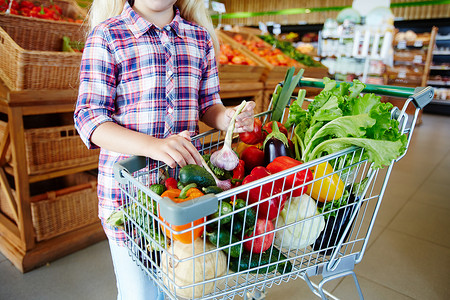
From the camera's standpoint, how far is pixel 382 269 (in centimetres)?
202

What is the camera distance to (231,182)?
0.84 metres

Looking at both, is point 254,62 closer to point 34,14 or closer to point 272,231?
point 34,14

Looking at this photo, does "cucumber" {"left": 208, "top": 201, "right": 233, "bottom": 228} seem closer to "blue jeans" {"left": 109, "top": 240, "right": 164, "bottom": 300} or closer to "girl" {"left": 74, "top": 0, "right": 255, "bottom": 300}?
"girl" {"left": 74, "top": 0, "right": 255, "bottom": 300}

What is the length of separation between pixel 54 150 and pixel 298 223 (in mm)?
1585

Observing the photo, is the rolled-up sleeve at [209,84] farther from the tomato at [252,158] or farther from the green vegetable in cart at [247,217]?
the green vegetable in cart at [247,217]

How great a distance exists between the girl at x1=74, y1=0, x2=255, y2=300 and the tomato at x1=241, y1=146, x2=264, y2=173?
7 centimetres

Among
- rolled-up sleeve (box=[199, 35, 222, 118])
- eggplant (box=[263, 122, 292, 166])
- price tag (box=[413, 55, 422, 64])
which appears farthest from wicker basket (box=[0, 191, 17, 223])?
price tag (box=[413, 55, 422, 64])

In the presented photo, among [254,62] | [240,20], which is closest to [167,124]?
[254,62]

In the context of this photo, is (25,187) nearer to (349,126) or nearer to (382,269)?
(349,126)

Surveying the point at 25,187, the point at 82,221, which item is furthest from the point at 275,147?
the point at 82,221

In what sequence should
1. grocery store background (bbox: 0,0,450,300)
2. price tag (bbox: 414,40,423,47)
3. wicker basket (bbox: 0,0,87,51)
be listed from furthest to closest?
price tag (bbox: 414,40,423,47) < wicker basket (bbox: 0,0,87,51) < grocery store background (bbox: 0,0,450,300)

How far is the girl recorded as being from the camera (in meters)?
0.92

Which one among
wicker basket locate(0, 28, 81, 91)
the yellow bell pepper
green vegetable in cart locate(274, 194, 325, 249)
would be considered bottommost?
green vegetable in cart locate(274, 194, 325, 249)

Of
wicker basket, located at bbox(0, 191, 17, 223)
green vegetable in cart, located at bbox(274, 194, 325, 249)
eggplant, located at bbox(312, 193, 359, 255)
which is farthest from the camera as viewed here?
wicker basket, located at bbox(0, 191, 17, 223)
